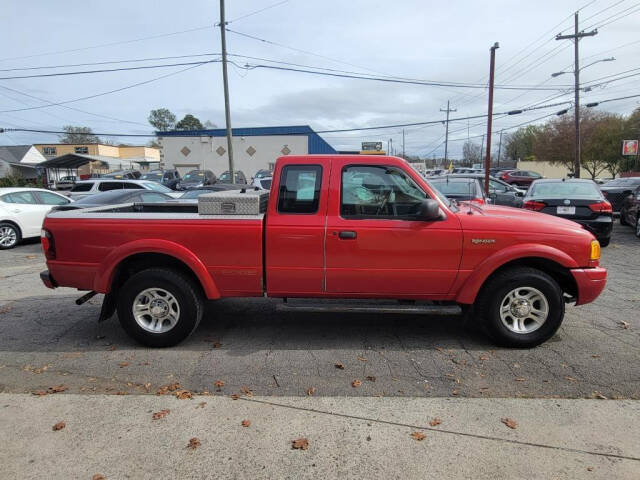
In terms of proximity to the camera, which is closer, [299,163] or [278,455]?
[278,455]

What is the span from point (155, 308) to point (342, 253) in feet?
6.48

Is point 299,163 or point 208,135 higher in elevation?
point 208,135

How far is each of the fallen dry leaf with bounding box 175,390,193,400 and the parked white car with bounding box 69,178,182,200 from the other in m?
9.95

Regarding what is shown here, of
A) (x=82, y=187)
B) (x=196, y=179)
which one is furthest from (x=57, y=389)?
(x=196, y=179)

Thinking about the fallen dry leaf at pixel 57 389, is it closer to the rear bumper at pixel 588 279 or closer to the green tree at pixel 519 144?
the rear bumper at pixel 588 279

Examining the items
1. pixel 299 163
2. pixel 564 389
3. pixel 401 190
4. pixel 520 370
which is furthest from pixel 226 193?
pixel 564 389

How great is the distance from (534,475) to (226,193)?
3543 mm

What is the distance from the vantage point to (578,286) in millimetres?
4113

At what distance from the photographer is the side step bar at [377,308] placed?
4145mm

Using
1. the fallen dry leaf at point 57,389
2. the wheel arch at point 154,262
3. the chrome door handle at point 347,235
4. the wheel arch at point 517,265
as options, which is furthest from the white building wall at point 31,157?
the wheel arch at point 517,265

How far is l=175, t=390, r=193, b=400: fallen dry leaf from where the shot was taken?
3367mm

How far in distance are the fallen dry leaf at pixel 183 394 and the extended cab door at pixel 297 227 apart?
1.26 m

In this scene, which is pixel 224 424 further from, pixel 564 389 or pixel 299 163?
pixel 564 389

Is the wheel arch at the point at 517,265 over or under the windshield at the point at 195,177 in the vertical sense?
under
